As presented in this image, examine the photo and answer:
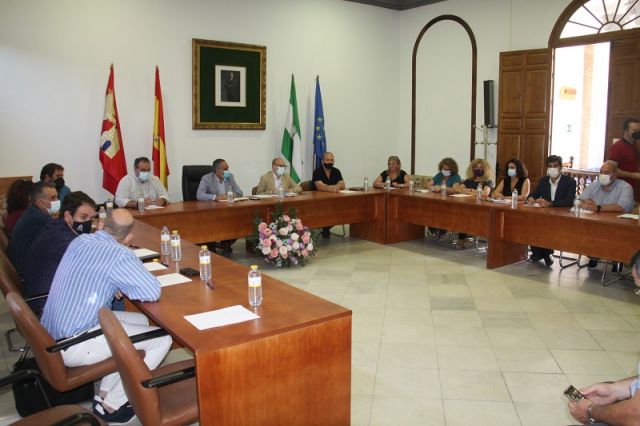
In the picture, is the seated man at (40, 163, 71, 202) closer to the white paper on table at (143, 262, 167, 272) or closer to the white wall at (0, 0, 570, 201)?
the white wall at (0, 0, 570, 201)

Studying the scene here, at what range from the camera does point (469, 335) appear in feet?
13.5

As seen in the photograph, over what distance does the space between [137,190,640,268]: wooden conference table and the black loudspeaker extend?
193cm

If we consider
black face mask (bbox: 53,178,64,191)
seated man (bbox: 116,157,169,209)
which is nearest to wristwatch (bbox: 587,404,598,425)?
seated man (bbox: 116,157,169,209)

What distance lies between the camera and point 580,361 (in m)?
3.68

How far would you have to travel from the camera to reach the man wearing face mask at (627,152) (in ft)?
20.5

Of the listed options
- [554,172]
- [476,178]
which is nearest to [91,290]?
[554,172]

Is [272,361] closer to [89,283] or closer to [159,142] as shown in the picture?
[89,283]

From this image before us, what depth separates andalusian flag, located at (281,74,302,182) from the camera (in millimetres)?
8219

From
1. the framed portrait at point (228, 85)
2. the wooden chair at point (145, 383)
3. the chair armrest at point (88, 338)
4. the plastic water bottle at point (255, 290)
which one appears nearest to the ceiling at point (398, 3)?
the framed portrait at point (228, 85)

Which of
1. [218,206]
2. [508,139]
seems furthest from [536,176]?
[218,206]

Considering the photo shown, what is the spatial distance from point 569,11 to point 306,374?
22.3ft

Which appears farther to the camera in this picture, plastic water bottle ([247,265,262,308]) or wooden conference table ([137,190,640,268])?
wooden conference table ([137,190,640,268])

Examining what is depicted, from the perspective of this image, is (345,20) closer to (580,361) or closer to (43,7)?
(43,7)

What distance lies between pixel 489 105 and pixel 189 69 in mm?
4230
